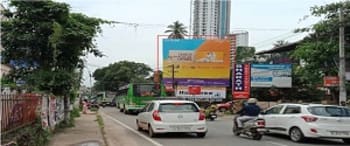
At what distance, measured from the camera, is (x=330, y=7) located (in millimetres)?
39781

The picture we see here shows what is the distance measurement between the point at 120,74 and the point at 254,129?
101421mm

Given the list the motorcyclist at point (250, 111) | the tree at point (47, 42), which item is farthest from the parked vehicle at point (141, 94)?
the motorcyclist at point (250, 111)

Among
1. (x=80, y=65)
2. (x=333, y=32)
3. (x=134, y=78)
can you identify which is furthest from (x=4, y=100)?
(x=134, y=78)

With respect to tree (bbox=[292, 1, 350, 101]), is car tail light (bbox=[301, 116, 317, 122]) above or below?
below

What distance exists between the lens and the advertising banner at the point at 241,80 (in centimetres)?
5294

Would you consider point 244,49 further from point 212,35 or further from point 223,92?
point 212,35

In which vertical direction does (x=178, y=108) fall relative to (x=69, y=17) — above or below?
below

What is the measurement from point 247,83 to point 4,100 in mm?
42818

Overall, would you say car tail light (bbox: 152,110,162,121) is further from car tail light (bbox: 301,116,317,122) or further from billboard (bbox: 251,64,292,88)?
billboard (bbox: 251,64,292,88)

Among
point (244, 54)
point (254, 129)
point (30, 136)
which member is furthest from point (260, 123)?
point (244, 54)

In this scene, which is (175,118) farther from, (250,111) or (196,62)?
(196,62)

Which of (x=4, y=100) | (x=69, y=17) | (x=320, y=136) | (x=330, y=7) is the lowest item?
(x=320, y=136)

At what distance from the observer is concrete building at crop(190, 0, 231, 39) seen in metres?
40.3

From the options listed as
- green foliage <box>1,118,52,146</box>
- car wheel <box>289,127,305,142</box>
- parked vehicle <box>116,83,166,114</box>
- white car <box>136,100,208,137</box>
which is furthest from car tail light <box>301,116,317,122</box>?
parked vehicle <box>116,83,166,114</box>
